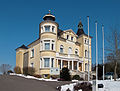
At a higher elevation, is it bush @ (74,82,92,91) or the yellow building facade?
the yellow building facade

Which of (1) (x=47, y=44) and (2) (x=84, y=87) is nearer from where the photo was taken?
(2) (x=84, y=87)

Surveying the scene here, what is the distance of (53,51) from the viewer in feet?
110

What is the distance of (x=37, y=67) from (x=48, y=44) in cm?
565

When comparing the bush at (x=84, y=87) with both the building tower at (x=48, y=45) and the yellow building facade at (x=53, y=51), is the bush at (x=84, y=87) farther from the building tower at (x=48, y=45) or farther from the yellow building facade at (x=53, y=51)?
the building tower at (x=48, y=45)

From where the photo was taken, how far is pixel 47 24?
3419 centimetres

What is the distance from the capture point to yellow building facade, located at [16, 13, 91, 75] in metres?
33.2

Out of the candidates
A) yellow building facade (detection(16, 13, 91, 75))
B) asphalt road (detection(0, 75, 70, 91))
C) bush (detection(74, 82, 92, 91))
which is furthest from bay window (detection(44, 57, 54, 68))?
bush (detection(74, 82, 92, 91))

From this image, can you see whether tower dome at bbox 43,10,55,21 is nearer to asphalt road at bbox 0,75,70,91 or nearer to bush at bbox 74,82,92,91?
asphalt road at bbox 0,75,70,91

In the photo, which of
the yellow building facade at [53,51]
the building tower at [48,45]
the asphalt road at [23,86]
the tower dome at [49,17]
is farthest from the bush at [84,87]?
the tower dome at [49,17]

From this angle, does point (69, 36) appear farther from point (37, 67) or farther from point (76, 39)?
point (37, 67)

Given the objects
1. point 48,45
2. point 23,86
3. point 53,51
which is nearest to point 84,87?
point 23,86

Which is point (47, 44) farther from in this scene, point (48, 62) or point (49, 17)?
point (49, 17)

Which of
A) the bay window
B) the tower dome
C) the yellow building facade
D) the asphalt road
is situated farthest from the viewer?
the tower dome

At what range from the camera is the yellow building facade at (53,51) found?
33.2 metres
